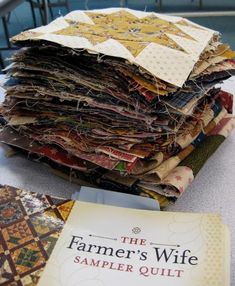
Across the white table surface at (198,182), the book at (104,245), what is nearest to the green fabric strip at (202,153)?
the white table surface at (198,182)

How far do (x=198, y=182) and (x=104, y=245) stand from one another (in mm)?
227

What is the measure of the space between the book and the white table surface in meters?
0.08

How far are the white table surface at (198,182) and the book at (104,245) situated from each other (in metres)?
0.08

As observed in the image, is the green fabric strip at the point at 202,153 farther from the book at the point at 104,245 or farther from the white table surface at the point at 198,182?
the book at the point at 104,245

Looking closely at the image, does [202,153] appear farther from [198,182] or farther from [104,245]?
[104,245]

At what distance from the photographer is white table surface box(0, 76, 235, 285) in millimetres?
624

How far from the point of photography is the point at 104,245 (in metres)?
0.52

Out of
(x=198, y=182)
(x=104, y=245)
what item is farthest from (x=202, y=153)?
(x=104, y=245)

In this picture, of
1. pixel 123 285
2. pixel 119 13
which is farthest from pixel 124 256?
pixel 119 13

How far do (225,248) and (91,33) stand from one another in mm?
383

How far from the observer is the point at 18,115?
705 mm

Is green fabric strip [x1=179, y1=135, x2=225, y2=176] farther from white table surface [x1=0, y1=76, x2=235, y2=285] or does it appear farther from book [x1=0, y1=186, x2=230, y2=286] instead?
book [x1=0, y1=186, x2=230, y2=286]

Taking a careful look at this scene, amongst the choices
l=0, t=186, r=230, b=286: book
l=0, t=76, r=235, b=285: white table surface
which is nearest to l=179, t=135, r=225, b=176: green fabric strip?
l=0, t=76, r=235, b=285: white table surface

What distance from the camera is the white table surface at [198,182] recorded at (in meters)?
0.62
